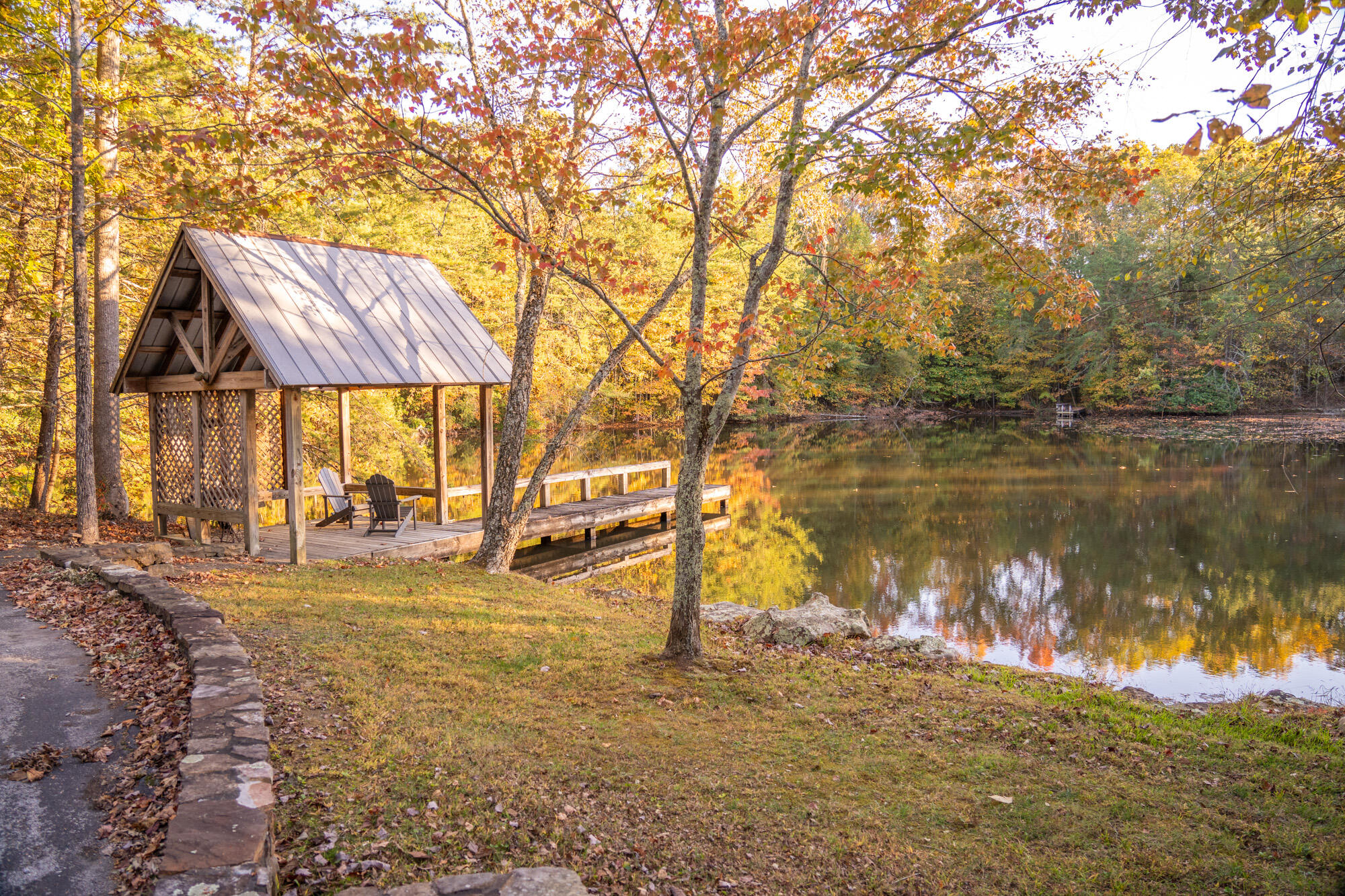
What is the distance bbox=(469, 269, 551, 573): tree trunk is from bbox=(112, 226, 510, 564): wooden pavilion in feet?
2.93

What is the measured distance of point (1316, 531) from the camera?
47.3 feet

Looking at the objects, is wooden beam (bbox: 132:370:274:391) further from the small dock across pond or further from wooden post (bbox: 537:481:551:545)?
wooden post (bbox: 537:481:551:545)

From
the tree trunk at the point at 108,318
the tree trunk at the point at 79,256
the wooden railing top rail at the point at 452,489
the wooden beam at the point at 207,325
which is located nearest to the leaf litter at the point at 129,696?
the tree trunk at the point at 79,256

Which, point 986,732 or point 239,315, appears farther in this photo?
point 239,315

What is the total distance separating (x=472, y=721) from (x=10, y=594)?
189 inches

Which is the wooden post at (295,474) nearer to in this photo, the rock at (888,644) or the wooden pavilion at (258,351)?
the wooden pavilion at (258,351)

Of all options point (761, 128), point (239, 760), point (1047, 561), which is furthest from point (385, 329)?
point (1047, 561)

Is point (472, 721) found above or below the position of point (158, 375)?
below

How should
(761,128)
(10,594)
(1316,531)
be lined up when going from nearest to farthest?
1. (10,594)
2. (761,128)
3. (1316,531)

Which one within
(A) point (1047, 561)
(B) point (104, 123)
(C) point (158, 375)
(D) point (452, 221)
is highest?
(D) point (452, 221)

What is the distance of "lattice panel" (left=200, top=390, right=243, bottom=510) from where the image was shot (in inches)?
385

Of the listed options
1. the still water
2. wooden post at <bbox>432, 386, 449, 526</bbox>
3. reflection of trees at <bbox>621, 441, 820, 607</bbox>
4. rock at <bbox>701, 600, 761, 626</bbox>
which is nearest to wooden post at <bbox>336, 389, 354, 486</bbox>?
wooden post at <bbox>432, 386, 449, 526</bbox>

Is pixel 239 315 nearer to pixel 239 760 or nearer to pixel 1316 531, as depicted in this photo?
pixel 239 760

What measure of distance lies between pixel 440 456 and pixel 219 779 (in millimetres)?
9382
